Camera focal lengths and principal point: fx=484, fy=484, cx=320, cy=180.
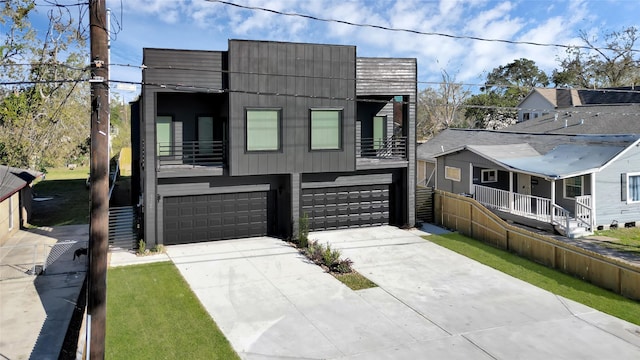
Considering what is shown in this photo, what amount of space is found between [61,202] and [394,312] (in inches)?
906

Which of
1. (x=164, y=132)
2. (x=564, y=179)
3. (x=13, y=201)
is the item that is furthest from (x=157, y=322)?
(x=564, y=179)

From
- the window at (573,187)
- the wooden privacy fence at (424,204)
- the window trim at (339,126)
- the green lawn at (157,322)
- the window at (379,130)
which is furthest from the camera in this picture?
the window at (379,130)

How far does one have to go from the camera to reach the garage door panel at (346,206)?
62.8 ft

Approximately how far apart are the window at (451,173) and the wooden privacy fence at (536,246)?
471 centimetres

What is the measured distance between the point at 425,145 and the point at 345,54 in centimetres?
1682

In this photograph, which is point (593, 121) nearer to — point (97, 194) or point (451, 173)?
point (451, 173)

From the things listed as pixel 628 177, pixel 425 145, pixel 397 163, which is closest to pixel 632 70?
pixel 425 145

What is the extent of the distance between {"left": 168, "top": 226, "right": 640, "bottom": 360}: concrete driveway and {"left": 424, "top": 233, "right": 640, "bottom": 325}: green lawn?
448 millimetres

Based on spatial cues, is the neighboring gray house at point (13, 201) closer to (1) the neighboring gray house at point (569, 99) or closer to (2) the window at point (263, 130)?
(2) the window at point (263, 130)

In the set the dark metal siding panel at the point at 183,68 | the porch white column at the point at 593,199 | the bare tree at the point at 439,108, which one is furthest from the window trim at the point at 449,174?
the bare tree at the point at 439,108

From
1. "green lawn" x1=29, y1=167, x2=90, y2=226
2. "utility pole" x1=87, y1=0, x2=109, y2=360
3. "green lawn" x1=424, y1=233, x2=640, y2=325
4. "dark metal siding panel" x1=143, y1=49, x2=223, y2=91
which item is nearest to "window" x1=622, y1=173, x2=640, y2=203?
"green lawn" x1=424, y1=233, x2=640, y2=325

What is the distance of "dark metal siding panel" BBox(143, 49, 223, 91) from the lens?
51.6ft

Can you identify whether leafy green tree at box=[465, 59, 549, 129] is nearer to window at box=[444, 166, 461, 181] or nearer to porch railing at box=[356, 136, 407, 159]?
window at box=[444, 166, 461, 181]

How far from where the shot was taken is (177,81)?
16.0 metres
